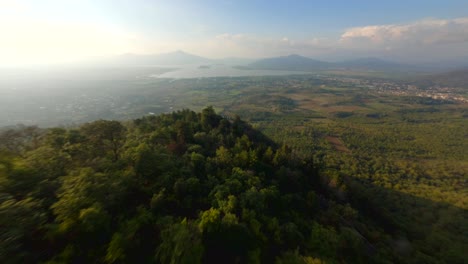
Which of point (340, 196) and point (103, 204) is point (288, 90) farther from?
point (103, 204)

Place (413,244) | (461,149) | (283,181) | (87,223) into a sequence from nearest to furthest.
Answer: (87,223), (413,244), (283,181), (461,149)

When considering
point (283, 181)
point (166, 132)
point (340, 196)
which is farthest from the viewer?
point (166, 132)

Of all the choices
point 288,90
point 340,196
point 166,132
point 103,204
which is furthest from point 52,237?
point 288,90

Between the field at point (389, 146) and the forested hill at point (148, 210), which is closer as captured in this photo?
the forested hill at point (148, 210)

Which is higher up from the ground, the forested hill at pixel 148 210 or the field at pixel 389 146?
the forested hill at pixel 148 210

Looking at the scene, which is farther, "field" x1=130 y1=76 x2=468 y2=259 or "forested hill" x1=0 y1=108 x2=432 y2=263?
"field" x1=130 y1=76 x2=468 y2=259

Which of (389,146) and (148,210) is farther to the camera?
(389,146)

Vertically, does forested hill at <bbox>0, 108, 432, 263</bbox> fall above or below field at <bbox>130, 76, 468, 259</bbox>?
above

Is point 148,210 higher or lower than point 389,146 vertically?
higher
